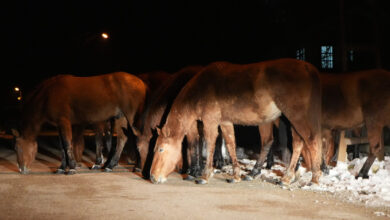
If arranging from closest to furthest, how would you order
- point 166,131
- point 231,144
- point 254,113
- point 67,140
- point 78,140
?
point 254,113 → point 166,131 → point 231,144 → point 67,140 → point 78,140

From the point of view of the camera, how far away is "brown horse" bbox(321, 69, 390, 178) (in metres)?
8.41

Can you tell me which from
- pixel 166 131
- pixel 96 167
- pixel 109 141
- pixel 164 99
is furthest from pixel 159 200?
pixel 109 141

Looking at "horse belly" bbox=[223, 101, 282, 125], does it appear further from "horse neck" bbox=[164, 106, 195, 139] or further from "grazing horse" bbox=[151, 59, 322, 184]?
"horse neck" bbox=[164, 106, 195, 139]

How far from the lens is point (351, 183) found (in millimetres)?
7801

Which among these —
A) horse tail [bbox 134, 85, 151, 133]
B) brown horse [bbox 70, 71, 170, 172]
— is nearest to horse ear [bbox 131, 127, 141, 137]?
horse tail [bbox 134, 85, 151, 133]

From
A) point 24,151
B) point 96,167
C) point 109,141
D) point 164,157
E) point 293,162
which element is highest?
point 164,157

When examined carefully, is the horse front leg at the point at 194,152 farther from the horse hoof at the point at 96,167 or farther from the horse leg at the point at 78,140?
the horse leg at the point at 78,140

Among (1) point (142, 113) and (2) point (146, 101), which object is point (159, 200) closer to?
(1) point (142, 113)

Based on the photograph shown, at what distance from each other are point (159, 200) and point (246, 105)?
111 inches

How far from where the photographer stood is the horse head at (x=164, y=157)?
8125 millimetres

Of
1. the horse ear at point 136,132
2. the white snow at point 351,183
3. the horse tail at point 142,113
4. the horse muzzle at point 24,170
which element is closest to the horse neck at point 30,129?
the horse muzzle at point 24,170

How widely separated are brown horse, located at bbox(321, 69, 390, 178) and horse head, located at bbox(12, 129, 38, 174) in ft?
23.4

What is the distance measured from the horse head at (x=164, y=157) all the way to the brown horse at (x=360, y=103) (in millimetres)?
3483

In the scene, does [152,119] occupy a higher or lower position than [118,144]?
higher
